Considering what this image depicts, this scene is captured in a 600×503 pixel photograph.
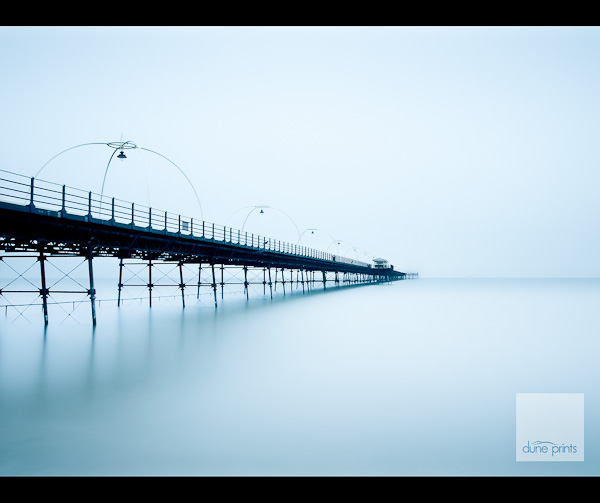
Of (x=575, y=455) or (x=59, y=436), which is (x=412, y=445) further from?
(x=59, y=436)

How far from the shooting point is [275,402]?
7.49m

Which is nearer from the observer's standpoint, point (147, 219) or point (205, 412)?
point (205, 412)

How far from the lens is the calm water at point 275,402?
509cm

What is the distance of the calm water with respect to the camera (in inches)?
200

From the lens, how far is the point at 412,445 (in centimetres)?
560
